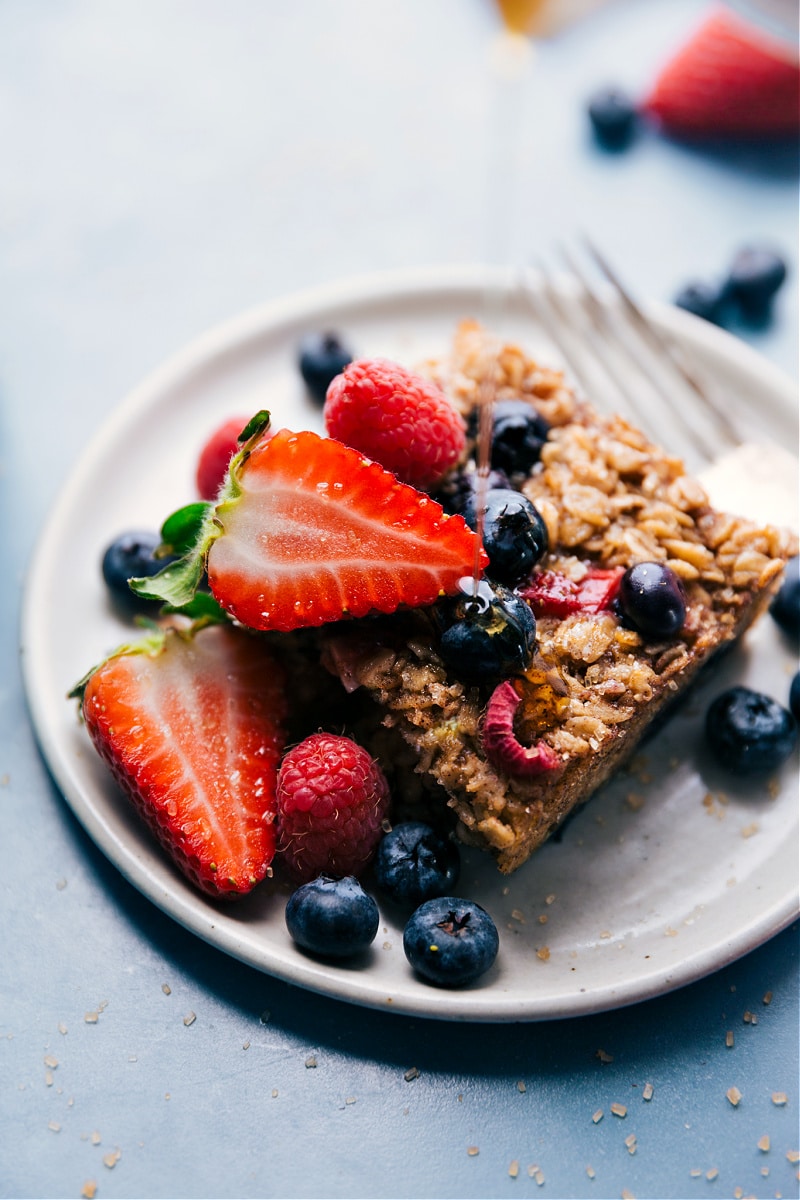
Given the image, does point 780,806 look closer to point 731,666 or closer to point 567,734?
point 731,666

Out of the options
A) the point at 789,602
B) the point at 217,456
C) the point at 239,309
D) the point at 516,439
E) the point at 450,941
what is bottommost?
the point at 789,602

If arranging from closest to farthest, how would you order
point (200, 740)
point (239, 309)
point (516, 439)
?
point (200, 740)
point (516, 439)
point (239, 309)

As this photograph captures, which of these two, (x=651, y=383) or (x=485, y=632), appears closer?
(x=485, y=632)

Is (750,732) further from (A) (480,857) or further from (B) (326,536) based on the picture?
(B) (326,536)

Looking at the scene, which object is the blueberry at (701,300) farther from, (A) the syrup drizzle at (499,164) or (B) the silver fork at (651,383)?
(A) the syrup drizzle at (499,164)

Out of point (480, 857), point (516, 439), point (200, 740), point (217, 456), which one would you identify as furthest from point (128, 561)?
point (480, 857)

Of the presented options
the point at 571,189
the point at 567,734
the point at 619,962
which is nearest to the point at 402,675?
the point at 567,734

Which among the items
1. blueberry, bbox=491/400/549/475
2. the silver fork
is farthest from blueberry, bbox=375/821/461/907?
the silver fork
